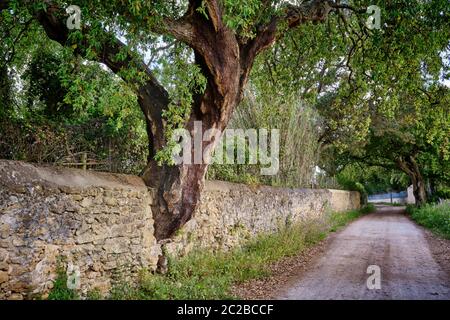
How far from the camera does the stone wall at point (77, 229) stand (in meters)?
4.62

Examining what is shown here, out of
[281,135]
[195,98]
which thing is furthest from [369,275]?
[281,135]

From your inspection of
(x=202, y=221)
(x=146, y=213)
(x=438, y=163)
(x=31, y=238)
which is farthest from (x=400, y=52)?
(x=438, y=163)

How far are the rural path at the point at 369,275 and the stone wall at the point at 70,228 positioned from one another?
2857 millimetres

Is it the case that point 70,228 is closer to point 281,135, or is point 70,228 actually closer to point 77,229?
point 77,229

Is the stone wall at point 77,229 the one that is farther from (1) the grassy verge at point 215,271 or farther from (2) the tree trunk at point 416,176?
(2) the tree trunk at point 416,176

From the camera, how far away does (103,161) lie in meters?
6.57

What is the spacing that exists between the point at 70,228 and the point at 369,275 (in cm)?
599

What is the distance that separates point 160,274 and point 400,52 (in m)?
7.34

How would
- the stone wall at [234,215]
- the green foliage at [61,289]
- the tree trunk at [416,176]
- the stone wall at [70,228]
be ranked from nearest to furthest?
the stone wall at [70,228] < the green foliage at [61,289] < the stone wall at [234,215] < the tree trunk at [416,176]

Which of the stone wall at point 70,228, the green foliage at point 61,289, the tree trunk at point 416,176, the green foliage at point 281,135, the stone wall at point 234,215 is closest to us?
the stone wall at point 70,228

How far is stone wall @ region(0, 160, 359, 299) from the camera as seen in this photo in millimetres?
A: 4621

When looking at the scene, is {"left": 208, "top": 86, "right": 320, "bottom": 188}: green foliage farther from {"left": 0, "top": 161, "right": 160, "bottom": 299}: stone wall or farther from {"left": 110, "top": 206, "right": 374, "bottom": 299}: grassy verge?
{"left": 0, "top": 161, "right": 160, "bottom": 299}: stone wall

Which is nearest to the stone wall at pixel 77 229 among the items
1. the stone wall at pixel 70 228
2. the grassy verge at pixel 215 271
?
the stone wall at pixel 70 228

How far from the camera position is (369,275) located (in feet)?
25.5
